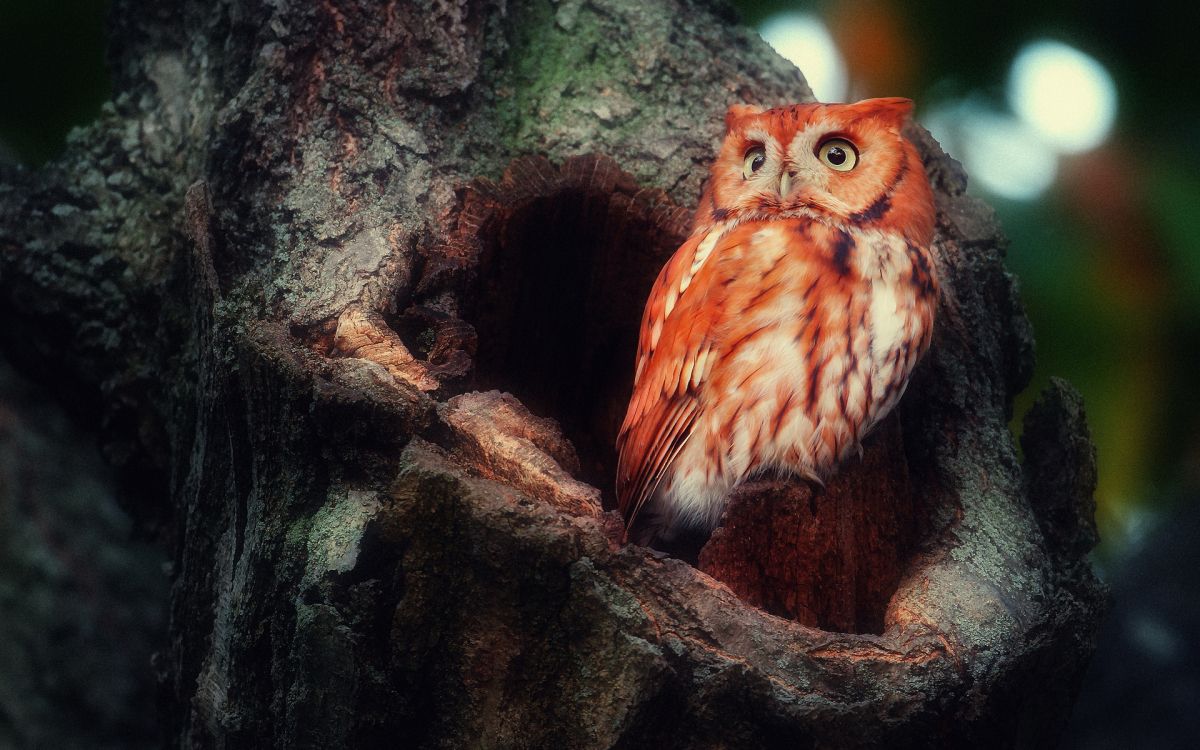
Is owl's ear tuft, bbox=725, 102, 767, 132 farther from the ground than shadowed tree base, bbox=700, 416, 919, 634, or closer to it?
farther from the ground

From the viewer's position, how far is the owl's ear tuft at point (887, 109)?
6.05 ft

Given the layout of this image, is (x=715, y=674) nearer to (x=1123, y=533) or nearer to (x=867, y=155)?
(x=867, y=155)

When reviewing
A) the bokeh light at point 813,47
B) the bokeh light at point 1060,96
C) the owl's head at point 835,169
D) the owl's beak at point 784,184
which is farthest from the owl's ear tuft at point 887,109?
the bokeh light at point 1060,96

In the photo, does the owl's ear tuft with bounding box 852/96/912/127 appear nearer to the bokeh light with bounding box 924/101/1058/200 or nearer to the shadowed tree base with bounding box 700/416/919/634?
the bokeh light with bounding box 924/101/1058/200

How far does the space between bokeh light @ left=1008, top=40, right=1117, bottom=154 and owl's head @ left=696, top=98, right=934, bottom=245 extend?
2.09ft

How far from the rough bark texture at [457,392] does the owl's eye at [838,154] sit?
9.8 inches

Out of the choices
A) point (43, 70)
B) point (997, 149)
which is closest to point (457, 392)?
point (997, 149)

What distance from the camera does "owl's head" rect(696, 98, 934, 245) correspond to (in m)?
1.83

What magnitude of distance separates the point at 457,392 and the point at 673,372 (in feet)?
1.49

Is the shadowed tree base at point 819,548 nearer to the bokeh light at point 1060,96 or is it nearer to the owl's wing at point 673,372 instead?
the owl's wing at point 673,372

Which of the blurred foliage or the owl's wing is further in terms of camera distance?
the blurred foliage

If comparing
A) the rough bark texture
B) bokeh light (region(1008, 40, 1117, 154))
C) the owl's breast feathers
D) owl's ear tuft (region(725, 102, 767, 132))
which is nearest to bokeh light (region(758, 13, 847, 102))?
the rough bark texture

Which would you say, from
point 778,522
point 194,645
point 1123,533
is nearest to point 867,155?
point 778,522

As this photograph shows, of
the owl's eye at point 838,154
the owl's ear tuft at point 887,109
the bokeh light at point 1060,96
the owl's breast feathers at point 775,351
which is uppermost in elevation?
the bokeh light at point 1060,96
